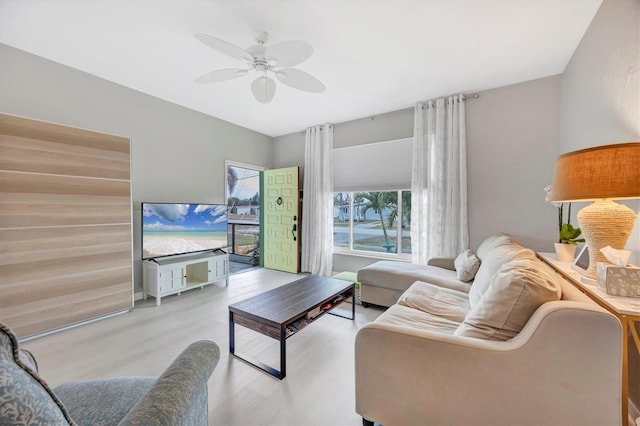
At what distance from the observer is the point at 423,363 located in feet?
3.80

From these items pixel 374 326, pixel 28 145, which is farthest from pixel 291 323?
pixel 28 145

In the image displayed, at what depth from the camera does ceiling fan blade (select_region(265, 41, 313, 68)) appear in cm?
183

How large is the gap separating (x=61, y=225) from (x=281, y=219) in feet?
9.77

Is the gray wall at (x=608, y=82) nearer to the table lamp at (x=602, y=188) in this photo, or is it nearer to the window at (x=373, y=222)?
the table lamp at (x=602, y=188)

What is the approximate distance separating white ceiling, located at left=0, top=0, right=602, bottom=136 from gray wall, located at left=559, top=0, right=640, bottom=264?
0.19 m

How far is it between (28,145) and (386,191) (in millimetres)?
4068

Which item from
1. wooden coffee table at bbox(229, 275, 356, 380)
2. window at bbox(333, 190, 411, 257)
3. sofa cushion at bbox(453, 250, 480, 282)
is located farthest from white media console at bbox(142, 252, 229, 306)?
sofa cushion at bbox(453, 250, 480, 282)

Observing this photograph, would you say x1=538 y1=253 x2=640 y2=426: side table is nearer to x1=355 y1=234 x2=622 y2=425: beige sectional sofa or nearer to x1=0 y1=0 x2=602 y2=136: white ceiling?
x1=355 y1=234 x2=622 y2=425: beige sectional sofa

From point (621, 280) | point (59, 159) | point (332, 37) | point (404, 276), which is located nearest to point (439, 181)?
point (404, 276)

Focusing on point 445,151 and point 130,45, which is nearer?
point 130,45

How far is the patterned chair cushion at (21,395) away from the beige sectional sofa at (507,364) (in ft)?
3.68

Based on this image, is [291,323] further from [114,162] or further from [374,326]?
[114,162]

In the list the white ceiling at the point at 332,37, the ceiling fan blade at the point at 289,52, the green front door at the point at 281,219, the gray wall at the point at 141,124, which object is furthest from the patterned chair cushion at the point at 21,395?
the green front door at the point at 281,219

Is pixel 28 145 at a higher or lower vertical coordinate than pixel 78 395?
higher
